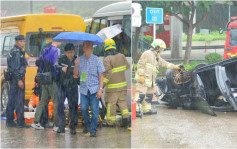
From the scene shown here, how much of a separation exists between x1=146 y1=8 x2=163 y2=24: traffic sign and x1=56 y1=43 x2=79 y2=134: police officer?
1297 millimetres

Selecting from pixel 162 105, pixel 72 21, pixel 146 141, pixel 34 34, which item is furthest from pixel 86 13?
pixel 146 141

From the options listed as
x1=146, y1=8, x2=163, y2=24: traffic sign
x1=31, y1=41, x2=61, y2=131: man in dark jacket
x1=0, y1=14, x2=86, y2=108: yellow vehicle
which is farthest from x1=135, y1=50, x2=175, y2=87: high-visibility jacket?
x1=0, y1=14, x2=86, y2=108: yellow vehicle

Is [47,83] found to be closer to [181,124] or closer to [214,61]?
[181,124]

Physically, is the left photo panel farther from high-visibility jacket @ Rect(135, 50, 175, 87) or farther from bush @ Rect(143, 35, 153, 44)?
bush @ Rect(143, 35, 153, 44)

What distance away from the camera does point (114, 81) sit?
23.7 feet

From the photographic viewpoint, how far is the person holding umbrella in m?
6.63

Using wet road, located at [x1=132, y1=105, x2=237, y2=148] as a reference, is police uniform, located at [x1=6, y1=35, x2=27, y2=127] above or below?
above

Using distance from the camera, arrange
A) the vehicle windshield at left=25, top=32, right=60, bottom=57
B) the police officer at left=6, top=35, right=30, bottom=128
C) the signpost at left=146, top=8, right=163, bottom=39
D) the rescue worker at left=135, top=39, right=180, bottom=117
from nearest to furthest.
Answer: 1. the signpost at left=146, top=8, right=163, bottom=39
2. the police officer at left=6, top=35, right=30, bottom=128
3. the rescue worker at left=135, top=39, right=180, bottom=117
4. the vehicle windshield at left=25, top=32, right=60, bottom=57

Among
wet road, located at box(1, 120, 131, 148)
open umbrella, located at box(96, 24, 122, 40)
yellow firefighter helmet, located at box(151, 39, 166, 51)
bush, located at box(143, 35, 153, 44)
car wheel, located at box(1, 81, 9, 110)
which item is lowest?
wet road, located at box(1, 120, 131, 148)

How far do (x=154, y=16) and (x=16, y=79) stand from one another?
2.60 m

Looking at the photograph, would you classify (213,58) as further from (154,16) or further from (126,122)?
(126,122)

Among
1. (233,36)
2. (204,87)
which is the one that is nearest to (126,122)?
(204,87)

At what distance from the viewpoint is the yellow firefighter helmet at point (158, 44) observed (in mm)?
7312

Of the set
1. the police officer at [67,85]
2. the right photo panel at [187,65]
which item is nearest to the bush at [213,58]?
the right photo panel at [187,65]
